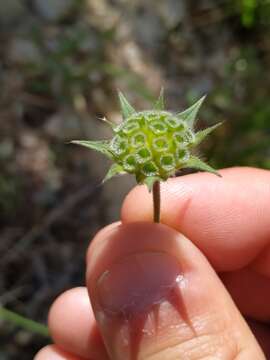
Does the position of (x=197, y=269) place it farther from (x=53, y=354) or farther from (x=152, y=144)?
(x=53, y=354)

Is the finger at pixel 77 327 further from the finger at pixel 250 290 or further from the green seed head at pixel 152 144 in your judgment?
the green seed head at pixel 152 144

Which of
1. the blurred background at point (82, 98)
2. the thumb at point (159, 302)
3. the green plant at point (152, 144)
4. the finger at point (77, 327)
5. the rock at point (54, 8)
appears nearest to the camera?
the green plant at point (152, 144)

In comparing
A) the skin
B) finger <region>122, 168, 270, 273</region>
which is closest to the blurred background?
the skin

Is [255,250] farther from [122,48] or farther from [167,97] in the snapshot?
[122,48]

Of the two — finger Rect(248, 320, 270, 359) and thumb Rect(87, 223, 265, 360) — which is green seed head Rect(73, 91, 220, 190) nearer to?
thumb Rect(87, 223, 265, 360)

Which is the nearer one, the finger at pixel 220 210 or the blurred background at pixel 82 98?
the finger at pixel 220 210

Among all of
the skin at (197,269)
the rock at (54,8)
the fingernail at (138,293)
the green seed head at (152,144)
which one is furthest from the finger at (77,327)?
the rock at (54,8)

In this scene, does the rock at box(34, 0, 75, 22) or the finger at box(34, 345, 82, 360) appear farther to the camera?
the rock at box(34, 0, 75, 22)
